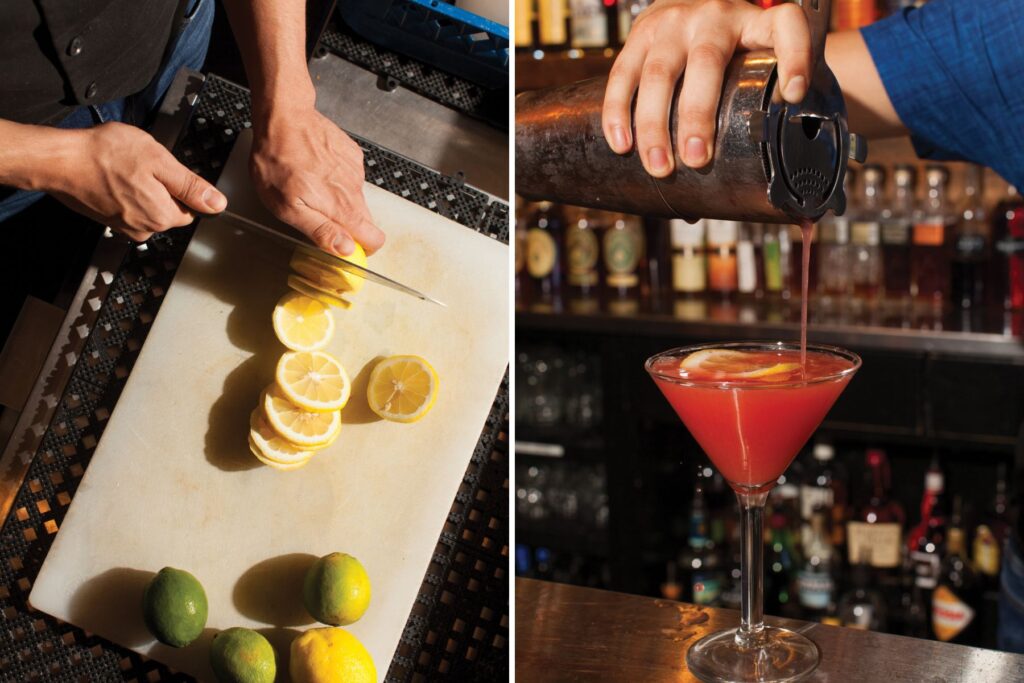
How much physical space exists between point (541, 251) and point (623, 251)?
198 millimetres

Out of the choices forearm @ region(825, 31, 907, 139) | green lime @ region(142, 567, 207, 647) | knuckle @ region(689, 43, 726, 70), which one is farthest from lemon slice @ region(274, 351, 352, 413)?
forearm @ region(825, 31, 907, 139)

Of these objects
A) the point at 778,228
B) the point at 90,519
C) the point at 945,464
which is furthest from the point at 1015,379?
the point at 90,519

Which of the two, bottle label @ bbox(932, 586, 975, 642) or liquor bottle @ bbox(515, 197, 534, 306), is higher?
liquor bottle @ bbox(515, 197, 534, 306)

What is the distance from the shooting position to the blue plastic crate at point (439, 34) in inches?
50.3

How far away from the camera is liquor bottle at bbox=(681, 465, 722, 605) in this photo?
7.41 feet

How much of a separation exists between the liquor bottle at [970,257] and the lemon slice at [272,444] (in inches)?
57.9

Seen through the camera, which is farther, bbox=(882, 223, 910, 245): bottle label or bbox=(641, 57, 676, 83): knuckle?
bbox=(882, 223, 910, 245): bottle label

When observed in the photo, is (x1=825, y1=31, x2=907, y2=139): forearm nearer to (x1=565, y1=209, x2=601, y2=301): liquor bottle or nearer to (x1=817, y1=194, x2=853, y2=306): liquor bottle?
(x1=817, y1=194, x2=853, y2=306): liquor bottle

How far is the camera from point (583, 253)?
241 cm

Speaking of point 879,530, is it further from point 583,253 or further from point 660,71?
point 660,71

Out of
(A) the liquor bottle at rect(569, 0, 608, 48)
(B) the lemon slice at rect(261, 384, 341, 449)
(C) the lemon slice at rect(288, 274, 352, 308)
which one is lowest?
(B) the lemon slice at rect(261, 384, 341, 449)

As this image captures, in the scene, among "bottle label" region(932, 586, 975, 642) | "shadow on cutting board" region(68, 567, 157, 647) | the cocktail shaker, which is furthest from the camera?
"bottle label" region(932, 586, 975, 642)

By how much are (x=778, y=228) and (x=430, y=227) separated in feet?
3.91

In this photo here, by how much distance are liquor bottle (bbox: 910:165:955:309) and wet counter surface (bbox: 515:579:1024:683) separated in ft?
4.77
